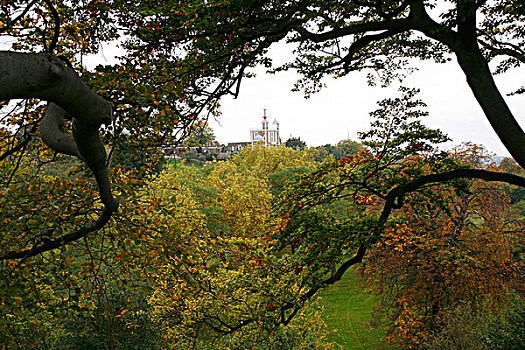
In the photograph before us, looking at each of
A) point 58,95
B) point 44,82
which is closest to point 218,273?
point 58,95

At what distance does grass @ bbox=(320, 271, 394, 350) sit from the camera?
56.8ft

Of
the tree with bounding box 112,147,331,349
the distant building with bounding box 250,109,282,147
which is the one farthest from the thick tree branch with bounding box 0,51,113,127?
the distant building with bounding box 250,109,282,147

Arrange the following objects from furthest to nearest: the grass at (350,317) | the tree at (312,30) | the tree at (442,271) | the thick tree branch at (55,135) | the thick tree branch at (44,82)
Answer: the grass at (350,317) → the tree at (442,271) → the tree at (312,30) → the thick tree branch at (55,135) → the thick tree branch at (44,82)

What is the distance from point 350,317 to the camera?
2114 centimetres

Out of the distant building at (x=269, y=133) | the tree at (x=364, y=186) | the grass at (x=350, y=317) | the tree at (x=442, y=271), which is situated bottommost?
the grass at (x=350, y=317)

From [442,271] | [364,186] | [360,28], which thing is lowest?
[442,271]

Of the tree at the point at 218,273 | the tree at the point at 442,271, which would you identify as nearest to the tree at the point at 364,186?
the tree at the point at 218,273

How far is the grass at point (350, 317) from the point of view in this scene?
1731 cm

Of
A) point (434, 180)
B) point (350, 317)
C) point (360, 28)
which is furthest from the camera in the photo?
point (350, 317)

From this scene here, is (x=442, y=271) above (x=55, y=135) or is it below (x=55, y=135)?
below

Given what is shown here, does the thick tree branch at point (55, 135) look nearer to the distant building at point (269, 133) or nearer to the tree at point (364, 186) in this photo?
the tree at point (364, 186)

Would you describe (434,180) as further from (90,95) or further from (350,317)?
(350,317)

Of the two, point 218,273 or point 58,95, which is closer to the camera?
point 58,95

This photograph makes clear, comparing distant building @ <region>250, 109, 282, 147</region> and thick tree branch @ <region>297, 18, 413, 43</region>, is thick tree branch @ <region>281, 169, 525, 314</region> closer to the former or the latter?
thick tree branch @ <region>297, 18, 413, 43</region>
